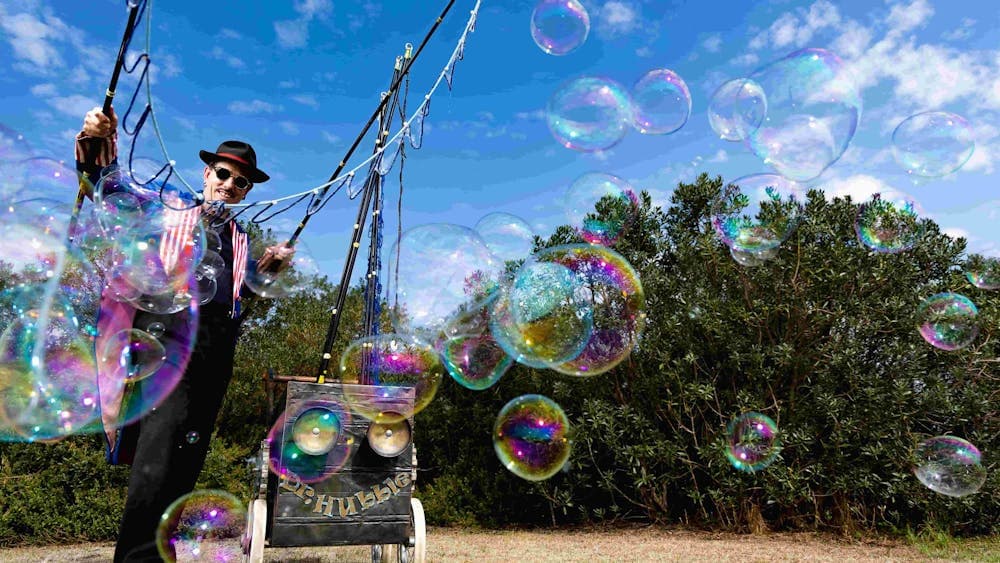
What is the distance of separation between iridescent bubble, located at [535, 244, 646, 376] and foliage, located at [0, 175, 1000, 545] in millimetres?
912

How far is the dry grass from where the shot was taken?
5254 mm

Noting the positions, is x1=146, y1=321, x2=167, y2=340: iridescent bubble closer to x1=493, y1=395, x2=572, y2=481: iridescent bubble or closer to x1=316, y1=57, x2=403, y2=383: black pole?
x1=316, y1=57, x2=403, y2=383: black pole

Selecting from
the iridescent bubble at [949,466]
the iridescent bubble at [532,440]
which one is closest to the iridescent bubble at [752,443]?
the iridescent bubble at [949,466]

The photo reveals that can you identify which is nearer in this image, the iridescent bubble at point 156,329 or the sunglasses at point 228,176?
the iridescent bubble at point 156,329

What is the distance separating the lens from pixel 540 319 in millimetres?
4641

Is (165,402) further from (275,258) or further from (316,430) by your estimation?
(316,430)

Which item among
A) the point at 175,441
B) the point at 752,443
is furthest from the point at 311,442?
the point at 752,443

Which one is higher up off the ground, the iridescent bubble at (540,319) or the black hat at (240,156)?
the black hat at (240,156)

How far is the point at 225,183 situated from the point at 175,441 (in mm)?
1114

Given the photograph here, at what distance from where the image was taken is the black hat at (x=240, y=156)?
287 cm

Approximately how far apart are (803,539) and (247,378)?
6.33 meters

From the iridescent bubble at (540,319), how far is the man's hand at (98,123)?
2935 millimetres

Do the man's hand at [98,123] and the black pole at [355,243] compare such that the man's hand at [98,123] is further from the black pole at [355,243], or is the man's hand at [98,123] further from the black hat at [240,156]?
the black pole at [355,243]

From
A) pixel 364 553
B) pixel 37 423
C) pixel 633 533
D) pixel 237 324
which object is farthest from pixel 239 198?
pixel 633 533
